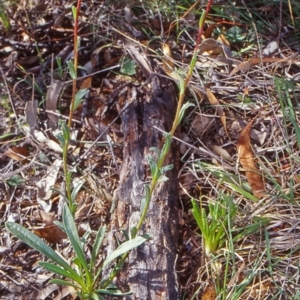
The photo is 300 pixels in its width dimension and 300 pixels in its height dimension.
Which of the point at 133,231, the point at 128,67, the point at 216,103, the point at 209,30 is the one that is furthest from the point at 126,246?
the point at 209,30

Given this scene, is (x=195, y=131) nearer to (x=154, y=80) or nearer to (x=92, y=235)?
(x=154, y=80)

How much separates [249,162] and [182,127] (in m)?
0.37

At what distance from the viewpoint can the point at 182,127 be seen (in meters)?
2.54

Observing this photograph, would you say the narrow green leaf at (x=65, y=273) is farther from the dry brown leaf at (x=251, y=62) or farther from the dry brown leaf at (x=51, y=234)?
the dry brown leaf at (x=251, y=62)

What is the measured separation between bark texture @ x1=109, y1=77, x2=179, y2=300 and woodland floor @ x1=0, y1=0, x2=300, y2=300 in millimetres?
107

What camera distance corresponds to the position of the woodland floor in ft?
6.89

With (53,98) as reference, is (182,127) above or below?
below

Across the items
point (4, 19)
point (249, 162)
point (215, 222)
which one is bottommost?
point (249, 162)

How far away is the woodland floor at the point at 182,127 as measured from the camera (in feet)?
6.89

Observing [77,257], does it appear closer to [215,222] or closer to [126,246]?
[126,246]

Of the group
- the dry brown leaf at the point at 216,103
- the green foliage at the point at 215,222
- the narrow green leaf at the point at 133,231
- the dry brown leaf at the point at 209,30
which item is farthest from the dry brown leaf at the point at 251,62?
the narrow green leaf at the point at 133,231

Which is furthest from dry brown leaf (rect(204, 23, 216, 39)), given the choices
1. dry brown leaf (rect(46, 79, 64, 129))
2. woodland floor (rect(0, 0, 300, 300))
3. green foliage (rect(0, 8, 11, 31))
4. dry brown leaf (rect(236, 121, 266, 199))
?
green foliage (rect(0, 8, 11, 31))

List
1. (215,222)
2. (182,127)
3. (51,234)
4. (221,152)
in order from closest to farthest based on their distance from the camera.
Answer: (215,222), (51,234), (221,152), (182,127)

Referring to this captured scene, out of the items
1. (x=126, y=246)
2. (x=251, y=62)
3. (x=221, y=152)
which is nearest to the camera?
(x=126, y=246)
